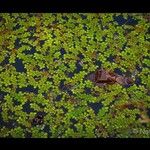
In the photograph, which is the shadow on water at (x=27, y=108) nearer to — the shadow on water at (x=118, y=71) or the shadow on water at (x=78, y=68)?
the shadow on water at (x=78, y=68)

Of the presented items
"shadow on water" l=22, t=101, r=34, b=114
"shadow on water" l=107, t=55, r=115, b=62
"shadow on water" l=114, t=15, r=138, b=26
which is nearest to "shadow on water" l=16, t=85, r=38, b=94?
"shadow on water" l=22, t=101, r=34, b=114

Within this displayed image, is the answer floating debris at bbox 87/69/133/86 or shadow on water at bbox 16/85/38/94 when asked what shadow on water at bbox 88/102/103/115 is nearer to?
floating debris at bbox 87/69/133/86

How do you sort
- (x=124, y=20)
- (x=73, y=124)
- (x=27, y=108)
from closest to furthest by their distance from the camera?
(x=73, y=124)
(x=27, y=108)
(x=124, y=20)

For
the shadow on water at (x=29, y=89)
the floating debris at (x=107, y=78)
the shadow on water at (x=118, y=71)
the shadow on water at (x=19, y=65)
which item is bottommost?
the shadow on water at (x=29, y=89)

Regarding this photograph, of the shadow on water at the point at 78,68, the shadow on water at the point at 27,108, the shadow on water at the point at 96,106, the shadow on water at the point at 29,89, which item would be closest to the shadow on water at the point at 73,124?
the shadow on water at the point at 96,106

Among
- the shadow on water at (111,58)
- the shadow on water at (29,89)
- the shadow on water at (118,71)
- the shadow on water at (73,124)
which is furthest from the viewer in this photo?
the shadow on water at (111,58)

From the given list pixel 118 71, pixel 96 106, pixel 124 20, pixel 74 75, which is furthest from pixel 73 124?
pixel 124 20

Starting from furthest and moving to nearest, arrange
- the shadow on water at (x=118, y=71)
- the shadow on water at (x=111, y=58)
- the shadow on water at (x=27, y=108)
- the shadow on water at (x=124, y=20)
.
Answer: the shadow on water at (x=124, y=20), the shadow on water at (x=111, y=58), the shadow on water at (x=118, y=71), the shadow on water at (x=27, y=108)

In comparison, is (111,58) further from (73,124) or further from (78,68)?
(73,124)
